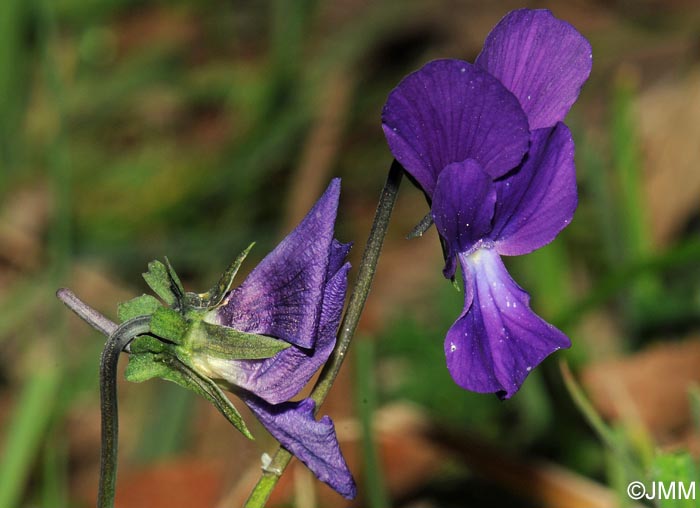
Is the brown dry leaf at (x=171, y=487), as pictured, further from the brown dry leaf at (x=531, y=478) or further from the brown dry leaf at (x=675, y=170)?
the brown dry leaf at (x=675, y=170)

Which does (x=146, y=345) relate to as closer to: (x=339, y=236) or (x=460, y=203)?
(x=460, y=203)

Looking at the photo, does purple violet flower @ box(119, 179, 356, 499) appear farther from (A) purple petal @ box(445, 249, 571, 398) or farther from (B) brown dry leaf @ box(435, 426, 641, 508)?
(B) brown dry leaf @ box(435, 426, 641, 508)

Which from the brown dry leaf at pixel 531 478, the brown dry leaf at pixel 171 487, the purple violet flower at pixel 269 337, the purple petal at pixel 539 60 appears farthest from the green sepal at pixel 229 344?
the brown dry leaf at pixel 171 487

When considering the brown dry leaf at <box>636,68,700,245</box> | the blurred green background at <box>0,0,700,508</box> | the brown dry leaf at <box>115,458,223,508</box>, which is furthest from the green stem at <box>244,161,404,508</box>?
the brown dry leaf at <box>636,68,700,245</box>

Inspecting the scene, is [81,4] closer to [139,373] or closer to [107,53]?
[107,53]

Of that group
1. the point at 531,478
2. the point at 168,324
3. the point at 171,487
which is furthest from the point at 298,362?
the point at 171,487

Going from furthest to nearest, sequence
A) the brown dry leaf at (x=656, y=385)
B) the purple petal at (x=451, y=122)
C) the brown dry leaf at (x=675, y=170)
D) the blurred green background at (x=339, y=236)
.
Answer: the brown dry leaf at (x=675, y=170)
the brown dry leaf at (x=656, y=385)
the blurred green background at (x=339, y=236)
the purple petal at (x=451, y=122)
